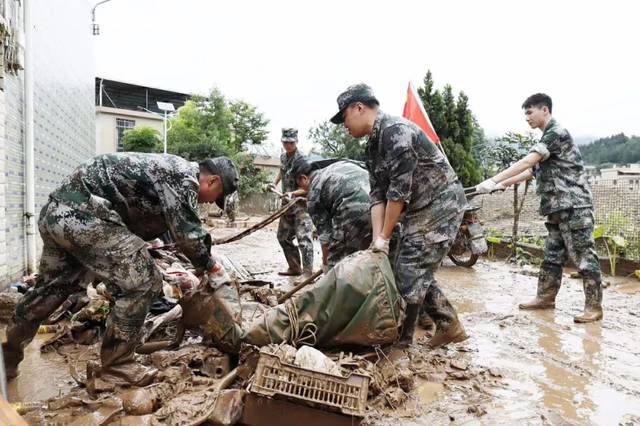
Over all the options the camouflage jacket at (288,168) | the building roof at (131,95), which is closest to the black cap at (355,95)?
the camouflage jacket at (288,168)

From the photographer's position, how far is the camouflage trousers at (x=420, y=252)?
126 inches

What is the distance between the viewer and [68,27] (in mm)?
8812

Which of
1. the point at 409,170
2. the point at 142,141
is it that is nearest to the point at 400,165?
the point at 409,170

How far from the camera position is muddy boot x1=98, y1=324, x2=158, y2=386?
8.84ft

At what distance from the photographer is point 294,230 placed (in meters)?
6.61

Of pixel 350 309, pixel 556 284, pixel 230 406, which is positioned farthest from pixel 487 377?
pixel 556 284

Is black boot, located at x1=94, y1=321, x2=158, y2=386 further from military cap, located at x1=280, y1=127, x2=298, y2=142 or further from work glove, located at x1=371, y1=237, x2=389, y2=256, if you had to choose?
military cap, located at x1=280, y1=127, x2=298, y2=142

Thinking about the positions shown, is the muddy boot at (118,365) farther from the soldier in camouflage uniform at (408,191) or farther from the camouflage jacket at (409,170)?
the camouflage jacket at (409,170)

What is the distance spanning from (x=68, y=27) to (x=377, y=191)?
8.17 meters

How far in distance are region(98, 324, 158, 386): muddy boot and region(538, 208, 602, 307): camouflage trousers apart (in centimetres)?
377

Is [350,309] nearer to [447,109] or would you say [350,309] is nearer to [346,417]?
[346,417]

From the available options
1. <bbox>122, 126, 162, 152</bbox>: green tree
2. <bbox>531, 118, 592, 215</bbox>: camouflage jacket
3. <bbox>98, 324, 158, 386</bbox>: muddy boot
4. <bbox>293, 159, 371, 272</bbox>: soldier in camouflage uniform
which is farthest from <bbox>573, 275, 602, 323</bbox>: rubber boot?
<bbox>122, 126, 162, 152</bbox>: green tree

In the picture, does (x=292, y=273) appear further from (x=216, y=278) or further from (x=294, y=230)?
(x=216, y=278)

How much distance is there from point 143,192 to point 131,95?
1205 inches
